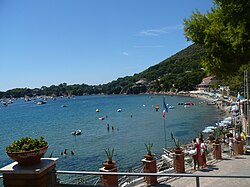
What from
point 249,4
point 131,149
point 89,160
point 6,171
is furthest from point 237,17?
point 131,149

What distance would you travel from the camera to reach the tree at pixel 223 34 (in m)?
8.90

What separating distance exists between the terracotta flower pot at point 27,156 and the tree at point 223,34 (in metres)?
6.84

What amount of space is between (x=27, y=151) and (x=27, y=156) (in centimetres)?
8

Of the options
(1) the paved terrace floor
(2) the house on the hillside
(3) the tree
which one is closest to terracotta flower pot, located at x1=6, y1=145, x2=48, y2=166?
(1) the paved terrace floor

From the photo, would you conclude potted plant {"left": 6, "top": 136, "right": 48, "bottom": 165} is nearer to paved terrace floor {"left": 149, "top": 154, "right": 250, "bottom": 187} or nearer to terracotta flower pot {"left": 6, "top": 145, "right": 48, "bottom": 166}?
terracotta flower pot {"left": 6, "top": 145, "right": 48, "bottom": 166}

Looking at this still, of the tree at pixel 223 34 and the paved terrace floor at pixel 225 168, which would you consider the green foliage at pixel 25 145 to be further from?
the tree at pixel 223 34

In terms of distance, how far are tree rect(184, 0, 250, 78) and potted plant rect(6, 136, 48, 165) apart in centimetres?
676

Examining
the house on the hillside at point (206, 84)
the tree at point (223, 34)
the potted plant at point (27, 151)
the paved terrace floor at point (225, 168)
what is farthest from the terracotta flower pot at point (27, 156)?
the house on the hillside at point (206, 84)

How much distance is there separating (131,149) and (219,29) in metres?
31.8

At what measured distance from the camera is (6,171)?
14.7ft

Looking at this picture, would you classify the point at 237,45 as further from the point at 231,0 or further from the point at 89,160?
the point at 89,160

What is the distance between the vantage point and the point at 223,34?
961 cm

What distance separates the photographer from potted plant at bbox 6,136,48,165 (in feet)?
14.8

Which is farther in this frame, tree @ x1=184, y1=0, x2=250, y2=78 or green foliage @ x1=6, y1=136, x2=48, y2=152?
tree @ x1=184, y1=0, x2=250, y2=78
